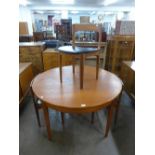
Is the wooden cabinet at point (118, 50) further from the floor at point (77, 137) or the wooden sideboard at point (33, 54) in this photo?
the wooden sideboard at point (33, 54)

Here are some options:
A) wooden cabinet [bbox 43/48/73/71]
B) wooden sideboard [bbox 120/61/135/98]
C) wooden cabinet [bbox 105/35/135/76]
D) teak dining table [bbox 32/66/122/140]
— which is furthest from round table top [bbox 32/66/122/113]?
wooden cabinet [bbox 105/35/135/76]

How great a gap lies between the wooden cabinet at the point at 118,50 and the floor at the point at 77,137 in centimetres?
141

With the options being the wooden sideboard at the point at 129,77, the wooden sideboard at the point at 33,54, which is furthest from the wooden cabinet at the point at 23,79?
the wooden sideboard at the point at 129,77

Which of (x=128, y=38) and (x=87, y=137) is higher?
(x=128, y=38)

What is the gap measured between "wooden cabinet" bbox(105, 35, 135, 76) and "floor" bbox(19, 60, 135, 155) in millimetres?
1410

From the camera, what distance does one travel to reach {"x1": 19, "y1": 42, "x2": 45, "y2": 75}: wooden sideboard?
9.32 ft

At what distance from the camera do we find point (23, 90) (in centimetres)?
218

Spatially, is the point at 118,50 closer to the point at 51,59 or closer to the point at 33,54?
the point at 51,59

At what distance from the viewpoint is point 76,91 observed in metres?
1.37

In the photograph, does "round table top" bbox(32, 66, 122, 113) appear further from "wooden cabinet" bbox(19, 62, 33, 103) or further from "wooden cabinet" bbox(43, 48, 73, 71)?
"wooden cabinet" bbox(43, 48, 73, 71)

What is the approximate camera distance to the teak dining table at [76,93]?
117 cm
